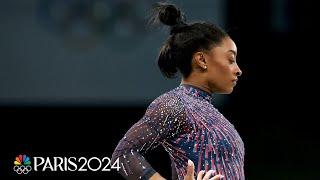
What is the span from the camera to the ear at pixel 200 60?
173cm

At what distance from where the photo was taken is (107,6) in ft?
9.55

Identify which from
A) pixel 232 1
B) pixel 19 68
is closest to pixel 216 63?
pixel 232 1

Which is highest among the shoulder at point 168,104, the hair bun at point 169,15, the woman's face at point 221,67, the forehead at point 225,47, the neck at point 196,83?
the hair bun at point 169,15

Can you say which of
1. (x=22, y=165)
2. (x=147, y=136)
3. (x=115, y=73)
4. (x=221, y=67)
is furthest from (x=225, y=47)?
(x=22, y=165)

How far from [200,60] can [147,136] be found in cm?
25

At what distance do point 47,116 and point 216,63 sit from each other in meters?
1.40

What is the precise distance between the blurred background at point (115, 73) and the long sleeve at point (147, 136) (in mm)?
1259

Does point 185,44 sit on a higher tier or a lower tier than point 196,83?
higher

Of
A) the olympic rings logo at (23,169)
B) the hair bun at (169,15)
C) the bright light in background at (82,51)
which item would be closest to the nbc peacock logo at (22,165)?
the olympic rings logo at (23,169)

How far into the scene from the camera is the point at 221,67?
1.74 m

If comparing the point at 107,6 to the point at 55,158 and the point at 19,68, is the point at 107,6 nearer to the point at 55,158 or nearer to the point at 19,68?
the point at 19,68

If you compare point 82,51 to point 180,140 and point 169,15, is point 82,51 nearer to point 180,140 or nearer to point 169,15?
point 169,15

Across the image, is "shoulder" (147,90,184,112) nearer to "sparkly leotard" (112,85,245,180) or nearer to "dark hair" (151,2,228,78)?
"sparkly leotard" (112,85,245,180)

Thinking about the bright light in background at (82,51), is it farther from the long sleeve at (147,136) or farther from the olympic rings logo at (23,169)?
the long sleeve at (147,136)
